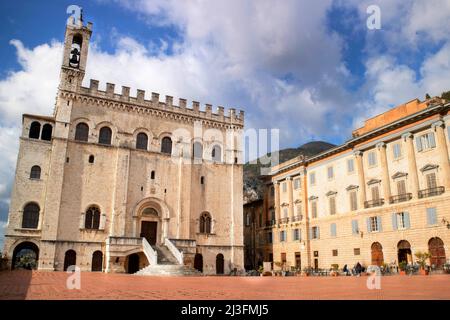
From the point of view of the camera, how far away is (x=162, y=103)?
123 ft

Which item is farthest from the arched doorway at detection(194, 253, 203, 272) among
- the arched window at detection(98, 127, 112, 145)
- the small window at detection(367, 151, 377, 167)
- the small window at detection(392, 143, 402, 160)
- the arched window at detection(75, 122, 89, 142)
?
the small window at detection(392, 143, 402, 160)

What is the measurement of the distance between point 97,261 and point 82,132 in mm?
11531

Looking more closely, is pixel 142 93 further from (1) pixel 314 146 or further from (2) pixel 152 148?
(1) pixel 314 146

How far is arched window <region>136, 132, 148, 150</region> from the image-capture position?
35.4 metres

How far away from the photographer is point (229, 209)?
38406 mm

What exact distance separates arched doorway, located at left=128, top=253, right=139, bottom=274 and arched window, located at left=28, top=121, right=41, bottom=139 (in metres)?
14.1

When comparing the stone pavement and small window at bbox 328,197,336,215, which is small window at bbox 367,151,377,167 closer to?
small window at bbox 328,197,336,215

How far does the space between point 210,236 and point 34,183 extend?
55.3ft

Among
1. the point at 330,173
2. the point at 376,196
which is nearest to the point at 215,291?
the point at 376,196

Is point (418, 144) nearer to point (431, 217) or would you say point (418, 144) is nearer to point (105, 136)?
point (431, 217)

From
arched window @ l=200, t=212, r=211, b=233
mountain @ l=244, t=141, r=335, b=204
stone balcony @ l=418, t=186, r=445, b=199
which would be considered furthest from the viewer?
mountain @ l=244, t=141, r=335, b=204

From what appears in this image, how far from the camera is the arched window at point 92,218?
31.5m

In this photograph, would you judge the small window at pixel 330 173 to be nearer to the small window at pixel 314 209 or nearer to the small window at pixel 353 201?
the small window at pixel 314 209

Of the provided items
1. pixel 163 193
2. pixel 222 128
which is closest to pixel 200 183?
pixel 163 193
